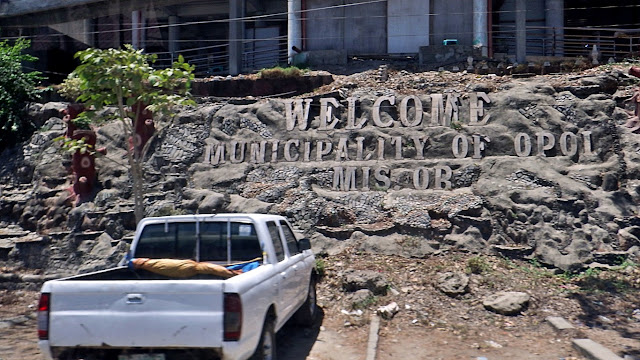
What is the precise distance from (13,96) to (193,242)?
12964mm

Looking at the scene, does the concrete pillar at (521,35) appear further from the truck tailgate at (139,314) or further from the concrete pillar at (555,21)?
the truck tailgate at (139,314)

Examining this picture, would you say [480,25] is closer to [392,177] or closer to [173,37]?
[392,177]

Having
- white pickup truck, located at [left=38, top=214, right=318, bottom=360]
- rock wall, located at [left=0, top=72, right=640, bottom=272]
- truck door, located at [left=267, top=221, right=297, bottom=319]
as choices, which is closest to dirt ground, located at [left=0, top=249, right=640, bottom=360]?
rock wall, located at [left=0, top=72, right=640, bottom=272]

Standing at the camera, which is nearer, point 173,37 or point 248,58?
point 248,58

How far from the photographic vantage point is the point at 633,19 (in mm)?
22266

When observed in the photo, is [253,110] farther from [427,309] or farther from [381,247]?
[427,309]

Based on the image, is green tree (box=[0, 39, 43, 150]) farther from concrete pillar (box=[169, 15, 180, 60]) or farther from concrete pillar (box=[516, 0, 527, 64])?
concrete pillar (box=[516, 0, 527, 64])

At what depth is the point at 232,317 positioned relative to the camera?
5.07 meters

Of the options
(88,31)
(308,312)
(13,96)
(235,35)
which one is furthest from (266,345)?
(88,31)

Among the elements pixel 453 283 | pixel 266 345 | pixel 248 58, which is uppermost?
pixel 248 58

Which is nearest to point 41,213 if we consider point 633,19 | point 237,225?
point 237,225

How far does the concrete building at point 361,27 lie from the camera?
749 inches

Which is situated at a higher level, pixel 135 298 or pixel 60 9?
pixel 60 9

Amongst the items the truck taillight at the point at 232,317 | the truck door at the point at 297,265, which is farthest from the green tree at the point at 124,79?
the truck taillight at the point at 232,317
